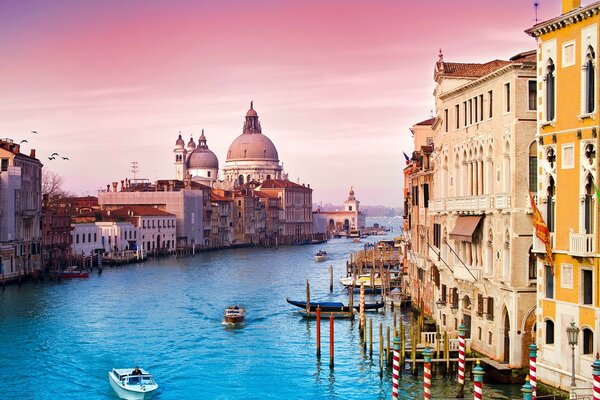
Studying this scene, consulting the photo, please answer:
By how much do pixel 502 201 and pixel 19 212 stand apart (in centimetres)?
2859

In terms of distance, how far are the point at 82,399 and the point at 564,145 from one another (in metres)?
9.56

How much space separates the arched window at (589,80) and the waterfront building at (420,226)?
8559 millimetres

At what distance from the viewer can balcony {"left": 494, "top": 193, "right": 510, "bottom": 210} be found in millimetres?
15655

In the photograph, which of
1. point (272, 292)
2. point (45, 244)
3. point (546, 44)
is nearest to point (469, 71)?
point (546, 44)

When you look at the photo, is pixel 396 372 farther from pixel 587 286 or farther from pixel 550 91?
pixel 550 91

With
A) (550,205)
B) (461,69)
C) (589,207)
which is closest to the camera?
(589,207)

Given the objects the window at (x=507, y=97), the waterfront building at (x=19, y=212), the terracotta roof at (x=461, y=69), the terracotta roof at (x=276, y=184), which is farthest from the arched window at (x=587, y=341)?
the terracotta roof at (x=276, y=184)

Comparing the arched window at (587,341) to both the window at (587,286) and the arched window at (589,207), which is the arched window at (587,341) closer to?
the window at (587,286)

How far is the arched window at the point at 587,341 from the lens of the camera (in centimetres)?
1293

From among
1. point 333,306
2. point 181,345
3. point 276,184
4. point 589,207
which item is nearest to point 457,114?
point 589,207

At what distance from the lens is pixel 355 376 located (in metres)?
18.4

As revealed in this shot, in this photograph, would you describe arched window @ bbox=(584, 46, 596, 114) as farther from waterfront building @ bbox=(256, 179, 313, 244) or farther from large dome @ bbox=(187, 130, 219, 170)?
large dome @ bbox=(187, 130, 219, 170)

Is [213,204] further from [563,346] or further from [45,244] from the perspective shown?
[563,346]

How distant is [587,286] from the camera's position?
13062 millimetres
